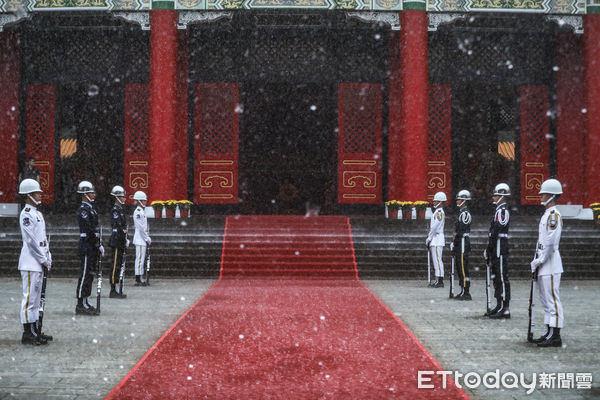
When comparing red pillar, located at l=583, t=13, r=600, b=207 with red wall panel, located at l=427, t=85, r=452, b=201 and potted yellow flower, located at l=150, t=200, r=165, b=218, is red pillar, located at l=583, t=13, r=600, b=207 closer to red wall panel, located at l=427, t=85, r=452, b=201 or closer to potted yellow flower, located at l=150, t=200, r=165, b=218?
red wall panel, located at l=427, t=85, r=452, b=201

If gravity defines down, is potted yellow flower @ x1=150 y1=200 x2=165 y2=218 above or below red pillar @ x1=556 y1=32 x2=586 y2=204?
below

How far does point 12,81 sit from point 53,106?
1351 millimetres

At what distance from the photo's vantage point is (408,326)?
7.95 meters

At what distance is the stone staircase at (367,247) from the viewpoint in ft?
46.7

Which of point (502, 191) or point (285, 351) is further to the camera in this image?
point (502, 191)

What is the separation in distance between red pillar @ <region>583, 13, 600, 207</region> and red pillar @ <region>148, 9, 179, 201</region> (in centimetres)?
1070

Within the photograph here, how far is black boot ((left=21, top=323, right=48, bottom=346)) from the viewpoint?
22.2 ft

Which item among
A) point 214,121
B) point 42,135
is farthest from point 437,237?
point 42,135

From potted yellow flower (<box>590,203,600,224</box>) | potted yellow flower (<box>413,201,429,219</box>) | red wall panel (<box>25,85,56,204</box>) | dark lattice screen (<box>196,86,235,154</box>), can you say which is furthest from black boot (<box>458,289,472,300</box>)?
red wall panel (<box>25,85,56,204</box>)

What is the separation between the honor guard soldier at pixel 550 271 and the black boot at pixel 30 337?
5122mm

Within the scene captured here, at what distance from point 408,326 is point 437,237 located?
16.1ft

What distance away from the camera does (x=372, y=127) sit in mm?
19750

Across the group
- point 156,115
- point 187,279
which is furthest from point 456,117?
point 187,279

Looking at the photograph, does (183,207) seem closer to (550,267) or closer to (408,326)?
(408,326)
